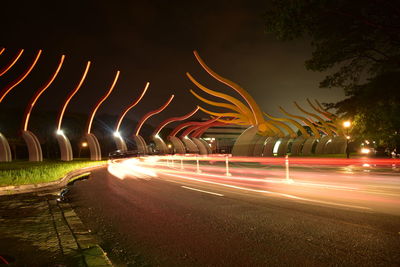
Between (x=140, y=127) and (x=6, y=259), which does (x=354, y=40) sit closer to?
(x=6, y=259)

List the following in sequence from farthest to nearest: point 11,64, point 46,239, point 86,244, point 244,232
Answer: point 11,64 < point 244,232 < point 46,239 < point 86,244

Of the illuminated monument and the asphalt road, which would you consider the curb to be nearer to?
the asphalt road

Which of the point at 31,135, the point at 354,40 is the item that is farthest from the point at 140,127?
the point at 354,40

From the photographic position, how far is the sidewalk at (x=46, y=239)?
413 cm

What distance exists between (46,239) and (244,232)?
335cm

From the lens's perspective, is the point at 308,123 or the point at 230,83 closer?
the point at 230,83

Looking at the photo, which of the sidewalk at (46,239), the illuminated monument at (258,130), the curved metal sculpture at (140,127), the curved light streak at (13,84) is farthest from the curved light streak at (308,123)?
the sidewalk at (46,239)

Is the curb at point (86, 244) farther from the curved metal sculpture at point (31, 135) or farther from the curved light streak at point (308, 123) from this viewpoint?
the curved light streak at point (308, 123)

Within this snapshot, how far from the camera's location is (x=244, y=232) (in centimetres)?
539

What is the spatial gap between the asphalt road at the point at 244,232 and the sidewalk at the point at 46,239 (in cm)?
33

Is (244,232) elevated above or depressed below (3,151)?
below

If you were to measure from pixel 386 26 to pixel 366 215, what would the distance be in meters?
9.32

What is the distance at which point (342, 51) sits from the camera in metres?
15.3

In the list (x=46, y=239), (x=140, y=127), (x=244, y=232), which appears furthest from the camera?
(x=140, y=127)
